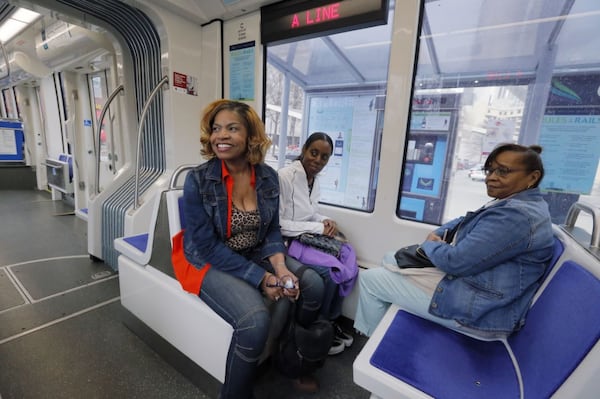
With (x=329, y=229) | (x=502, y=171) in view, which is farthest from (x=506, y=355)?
(x=329, y=229)

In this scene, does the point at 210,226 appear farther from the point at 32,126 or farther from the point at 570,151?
the point at 32,126

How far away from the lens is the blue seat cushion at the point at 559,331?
79 centimetres

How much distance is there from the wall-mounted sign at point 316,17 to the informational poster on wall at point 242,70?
0.25m

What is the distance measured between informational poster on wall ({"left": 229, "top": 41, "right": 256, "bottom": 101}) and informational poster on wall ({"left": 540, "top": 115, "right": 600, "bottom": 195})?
2.30 metres

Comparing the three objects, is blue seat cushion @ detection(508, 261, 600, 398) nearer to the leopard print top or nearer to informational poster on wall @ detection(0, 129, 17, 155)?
the leopard print top

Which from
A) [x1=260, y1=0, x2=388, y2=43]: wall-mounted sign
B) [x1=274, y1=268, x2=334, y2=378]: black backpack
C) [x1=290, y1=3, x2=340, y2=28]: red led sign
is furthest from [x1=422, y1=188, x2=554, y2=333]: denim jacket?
[x1=290, y1=3, x2=340, y2=28]: red led sign

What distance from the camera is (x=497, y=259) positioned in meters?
1.14

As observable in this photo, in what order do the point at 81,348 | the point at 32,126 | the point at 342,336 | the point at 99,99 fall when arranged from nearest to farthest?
the point at 81,348 < the point at 342,336 < the point at 99,99 < the point at 32,126

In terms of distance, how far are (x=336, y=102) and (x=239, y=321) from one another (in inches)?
91.6

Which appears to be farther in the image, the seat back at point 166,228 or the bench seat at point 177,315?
the seat back at point 166,228

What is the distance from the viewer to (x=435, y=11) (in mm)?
1880

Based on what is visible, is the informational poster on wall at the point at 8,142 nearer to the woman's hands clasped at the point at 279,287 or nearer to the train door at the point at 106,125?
the train door at the point at 106,125

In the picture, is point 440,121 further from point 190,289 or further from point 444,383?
point 190,289

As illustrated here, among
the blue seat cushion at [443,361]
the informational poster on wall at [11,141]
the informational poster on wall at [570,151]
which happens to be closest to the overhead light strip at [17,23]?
the informational poster on wall at [11,141]
